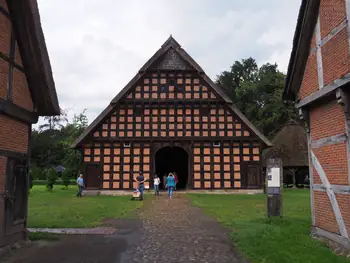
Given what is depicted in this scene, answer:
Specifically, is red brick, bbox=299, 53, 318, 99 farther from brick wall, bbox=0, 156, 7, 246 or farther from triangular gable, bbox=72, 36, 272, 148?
triangular gable, bbox=72, 36, 272, 148

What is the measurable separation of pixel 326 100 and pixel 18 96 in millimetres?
7365

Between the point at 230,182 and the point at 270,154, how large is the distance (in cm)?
1014

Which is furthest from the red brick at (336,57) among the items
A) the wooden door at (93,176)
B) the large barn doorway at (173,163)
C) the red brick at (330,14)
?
the large barn doorway at (173,163)

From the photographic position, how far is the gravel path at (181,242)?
750 centimetres

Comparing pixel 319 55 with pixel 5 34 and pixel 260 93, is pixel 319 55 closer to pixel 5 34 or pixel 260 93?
pixel 5 34

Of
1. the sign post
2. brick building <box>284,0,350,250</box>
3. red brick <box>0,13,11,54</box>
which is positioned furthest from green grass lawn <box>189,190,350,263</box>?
red brick <box>0,13,11,54</box>

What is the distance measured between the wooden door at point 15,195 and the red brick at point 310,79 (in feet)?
24.8

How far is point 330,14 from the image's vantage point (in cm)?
857

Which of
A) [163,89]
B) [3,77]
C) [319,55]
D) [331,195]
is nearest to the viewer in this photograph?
[3,77]

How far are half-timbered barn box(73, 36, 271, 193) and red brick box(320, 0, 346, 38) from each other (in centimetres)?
1749

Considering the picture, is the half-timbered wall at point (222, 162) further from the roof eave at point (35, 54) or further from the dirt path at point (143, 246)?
the roof eave at point (35, 54)

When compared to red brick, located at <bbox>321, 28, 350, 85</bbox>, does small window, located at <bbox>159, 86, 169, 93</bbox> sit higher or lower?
higher

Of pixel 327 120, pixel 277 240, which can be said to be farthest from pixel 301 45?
pixel 277 240

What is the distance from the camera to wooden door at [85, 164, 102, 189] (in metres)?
26.5
